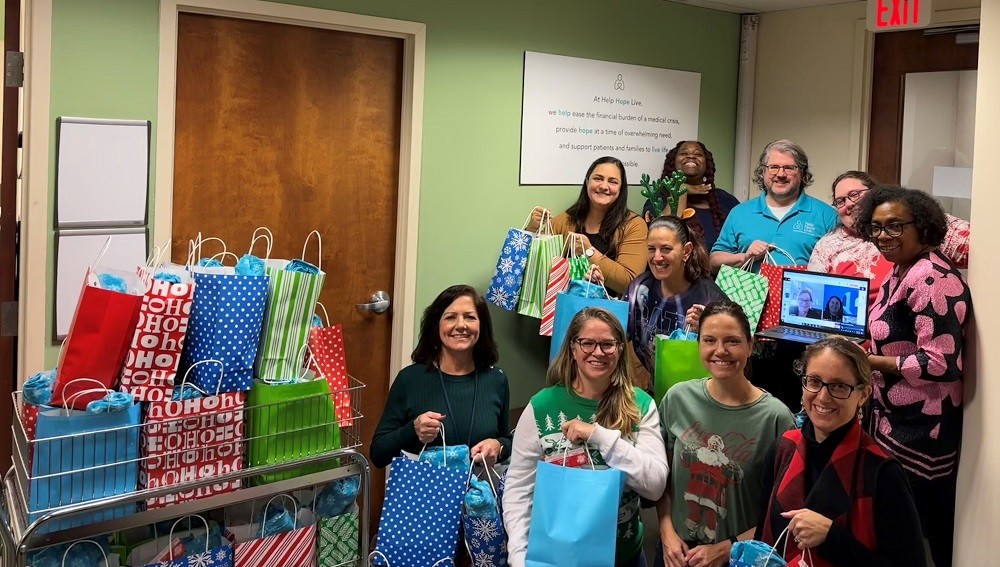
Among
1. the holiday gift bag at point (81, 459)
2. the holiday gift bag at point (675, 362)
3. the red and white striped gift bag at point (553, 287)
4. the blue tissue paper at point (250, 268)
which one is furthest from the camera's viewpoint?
the red and white striped gift bag at point (553, 287)

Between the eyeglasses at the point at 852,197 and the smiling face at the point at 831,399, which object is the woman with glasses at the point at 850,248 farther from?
the smiling face at the point at 831,399

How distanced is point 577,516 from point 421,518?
488mm

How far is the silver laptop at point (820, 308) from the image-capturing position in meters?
3.14

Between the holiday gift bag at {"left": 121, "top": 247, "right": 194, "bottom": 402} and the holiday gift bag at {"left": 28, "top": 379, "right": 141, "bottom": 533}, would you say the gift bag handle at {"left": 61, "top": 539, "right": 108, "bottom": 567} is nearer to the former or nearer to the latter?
the holiday gift bag at {"left": 28, "top": 379, "right": 141, "bottom": 533}

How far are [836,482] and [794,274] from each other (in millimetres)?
1349

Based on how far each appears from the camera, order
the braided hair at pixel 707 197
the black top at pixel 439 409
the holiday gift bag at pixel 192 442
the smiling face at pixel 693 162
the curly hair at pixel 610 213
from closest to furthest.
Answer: the holiday gift bag at pixel 192 442 < the black top at pixel 439 409 < the curly hair at pixel 610 213 < the braided hair at pixel 707 197 < the smiling face at pixel 693 162

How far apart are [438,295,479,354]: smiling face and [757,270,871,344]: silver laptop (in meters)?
1.03

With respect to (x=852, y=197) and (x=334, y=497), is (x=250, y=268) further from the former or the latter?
(x=852, y=197)

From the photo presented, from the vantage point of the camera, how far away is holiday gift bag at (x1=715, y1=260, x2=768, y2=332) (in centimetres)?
343

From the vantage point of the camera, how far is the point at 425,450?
2732mm

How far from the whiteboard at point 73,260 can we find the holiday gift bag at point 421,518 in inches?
47.7

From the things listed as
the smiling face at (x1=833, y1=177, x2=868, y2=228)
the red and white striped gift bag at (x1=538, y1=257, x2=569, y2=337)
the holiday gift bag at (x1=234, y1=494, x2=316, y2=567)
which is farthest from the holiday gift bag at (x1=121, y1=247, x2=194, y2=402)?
the smiling face at (x1=833, y1=177, x2=868, y2=228)

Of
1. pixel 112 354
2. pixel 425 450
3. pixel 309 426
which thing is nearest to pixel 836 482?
pixel 425 450

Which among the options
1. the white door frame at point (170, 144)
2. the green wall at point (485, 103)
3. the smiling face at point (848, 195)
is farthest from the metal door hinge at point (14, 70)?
the smiling face at point (848, 195)
